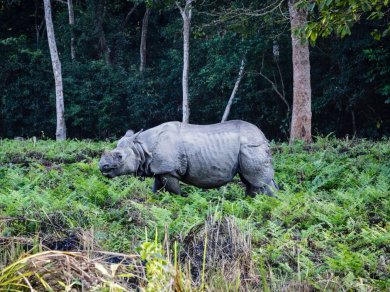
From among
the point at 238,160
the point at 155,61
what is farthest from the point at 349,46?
the point at 238,160

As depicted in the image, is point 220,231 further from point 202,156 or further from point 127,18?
point 127,18

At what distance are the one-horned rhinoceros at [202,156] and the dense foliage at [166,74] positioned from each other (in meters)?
13.8

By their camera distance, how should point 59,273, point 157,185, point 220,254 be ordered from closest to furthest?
point 59,273
point 220,254
point 157,185

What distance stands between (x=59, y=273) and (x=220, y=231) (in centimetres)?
204

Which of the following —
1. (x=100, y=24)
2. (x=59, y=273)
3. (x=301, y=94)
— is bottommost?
(x=59, y=273)

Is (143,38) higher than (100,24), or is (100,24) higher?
(100,24)

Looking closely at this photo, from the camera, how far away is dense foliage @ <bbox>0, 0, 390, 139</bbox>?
90.1 ft

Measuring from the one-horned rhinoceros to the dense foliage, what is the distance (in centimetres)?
1380

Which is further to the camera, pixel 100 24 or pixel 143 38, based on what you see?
pixel 143 38

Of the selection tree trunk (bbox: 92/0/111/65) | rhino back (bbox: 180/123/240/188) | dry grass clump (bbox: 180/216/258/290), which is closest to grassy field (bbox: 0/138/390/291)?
dry grass clump (bbox: 180/216/258/290)

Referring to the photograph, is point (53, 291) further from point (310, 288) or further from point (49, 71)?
point (49, 71)

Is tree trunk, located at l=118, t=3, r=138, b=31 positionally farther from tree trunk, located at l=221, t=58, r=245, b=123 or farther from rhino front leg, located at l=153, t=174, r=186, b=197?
rhino front leg, located at l=153, t=174, r=186, b=197

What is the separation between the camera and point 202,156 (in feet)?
33.7

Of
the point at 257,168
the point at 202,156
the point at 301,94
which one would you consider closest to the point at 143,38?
the point at 301,94
